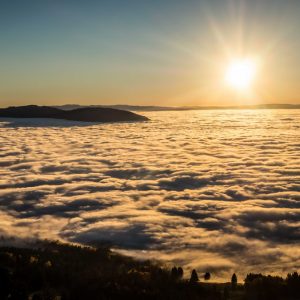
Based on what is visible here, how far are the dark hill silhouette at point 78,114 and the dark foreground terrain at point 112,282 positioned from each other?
395 ft

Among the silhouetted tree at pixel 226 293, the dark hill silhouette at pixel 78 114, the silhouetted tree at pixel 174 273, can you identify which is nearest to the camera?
the silhouetted tree at pixel 226 293

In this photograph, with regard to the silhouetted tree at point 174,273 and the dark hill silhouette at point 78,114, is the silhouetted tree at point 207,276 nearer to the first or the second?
the silhouetted tree at point 174,273

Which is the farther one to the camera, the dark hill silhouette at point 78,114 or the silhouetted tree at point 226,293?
the dark hill silhouette at point 78,114

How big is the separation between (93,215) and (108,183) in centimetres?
707

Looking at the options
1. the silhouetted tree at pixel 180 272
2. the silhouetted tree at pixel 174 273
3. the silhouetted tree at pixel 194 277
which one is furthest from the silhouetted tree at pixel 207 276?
the silhouetted tree at pixel 174 273

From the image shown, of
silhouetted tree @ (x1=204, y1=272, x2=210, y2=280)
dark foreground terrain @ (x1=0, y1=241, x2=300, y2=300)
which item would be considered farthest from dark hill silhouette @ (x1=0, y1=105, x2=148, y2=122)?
silhouetted tree @ (x1=204, y1=272, x2=210, y2=280)

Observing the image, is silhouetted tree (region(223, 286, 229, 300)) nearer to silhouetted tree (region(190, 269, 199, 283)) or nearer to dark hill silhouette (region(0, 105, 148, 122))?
silhouetted tree (region(190, 269, 199, 283))

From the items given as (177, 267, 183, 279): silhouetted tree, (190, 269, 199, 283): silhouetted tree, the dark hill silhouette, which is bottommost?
(177, 267, 183, 279): silhouetted tree

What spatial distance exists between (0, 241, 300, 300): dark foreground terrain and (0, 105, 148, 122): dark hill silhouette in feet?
395

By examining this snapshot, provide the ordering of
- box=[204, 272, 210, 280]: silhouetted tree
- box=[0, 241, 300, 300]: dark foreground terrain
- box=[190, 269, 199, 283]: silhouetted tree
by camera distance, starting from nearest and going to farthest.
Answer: box=[0, 241, 300, 300]: dark foreground terrain < box=[190, 269, 199, 283]: silhouetted tree < box=[204, 272, 210, 280]: silhouetted tree

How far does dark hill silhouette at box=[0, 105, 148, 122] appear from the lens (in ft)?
443

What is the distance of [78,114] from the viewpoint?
5482 inches

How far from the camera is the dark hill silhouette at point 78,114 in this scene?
5320 inches

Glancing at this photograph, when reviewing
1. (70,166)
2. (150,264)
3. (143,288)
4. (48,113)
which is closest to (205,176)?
(70,166)
